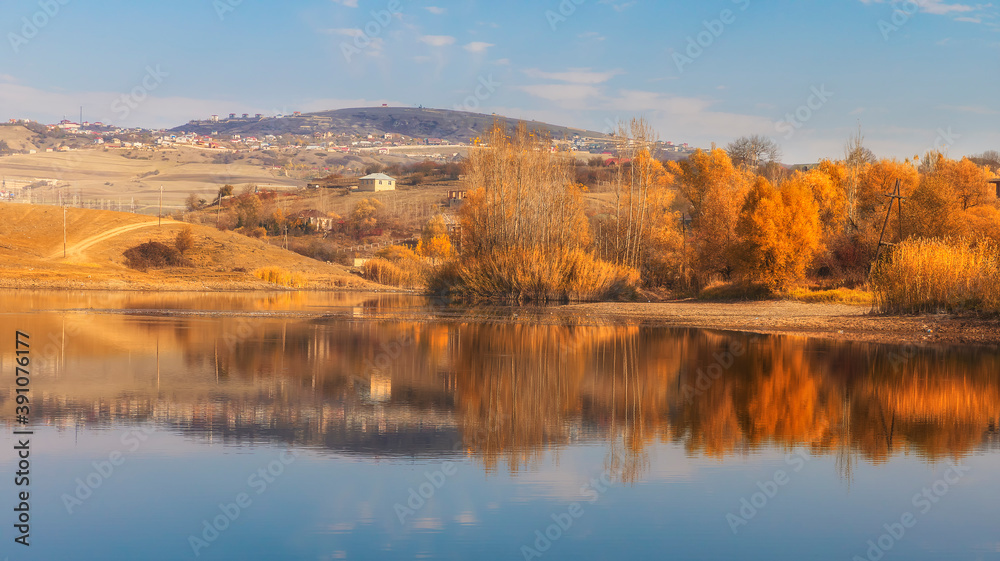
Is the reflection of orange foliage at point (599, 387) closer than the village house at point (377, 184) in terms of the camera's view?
Yes

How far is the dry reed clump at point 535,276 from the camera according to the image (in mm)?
39906

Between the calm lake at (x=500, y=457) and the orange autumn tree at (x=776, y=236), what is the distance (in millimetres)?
28295

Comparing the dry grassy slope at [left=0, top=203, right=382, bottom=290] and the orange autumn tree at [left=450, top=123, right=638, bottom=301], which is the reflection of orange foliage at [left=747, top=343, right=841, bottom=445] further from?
the dry grassy slope at [left=0, top=203, right=382, bottom=290]

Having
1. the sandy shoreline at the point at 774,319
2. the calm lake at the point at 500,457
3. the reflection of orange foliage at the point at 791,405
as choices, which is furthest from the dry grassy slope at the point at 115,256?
the reflection of orange foliage at the point at 791,405

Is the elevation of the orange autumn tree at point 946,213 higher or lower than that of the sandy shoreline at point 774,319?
higher

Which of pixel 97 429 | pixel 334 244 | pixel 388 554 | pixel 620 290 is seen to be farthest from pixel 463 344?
pixel 334 244

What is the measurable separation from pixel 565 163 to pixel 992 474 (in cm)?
3676

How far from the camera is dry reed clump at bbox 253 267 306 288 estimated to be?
70938 mm

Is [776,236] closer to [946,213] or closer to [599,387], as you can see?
[946,213]

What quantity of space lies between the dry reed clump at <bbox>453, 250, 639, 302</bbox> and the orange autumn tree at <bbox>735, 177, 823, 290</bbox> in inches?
372

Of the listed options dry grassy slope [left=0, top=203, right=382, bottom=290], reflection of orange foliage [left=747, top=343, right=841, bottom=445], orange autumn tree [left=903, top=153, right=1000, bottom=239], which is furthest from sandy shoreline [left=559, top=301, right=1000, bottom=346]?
dry grassy slope [left=0, top=203, right=382, bottom=290]

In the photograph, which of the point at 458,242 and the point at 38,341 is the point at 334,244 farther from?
the point at 38,341

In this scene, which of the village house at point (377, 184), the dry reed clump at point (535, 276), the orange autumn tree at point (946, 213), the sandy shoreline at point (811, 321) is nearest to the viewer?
the sandy shoreline at point (811, 321)

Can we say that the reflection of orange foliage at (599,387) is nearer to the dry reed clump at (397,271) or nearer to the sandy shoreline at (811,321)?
the sandy shoreline at (811,321)
